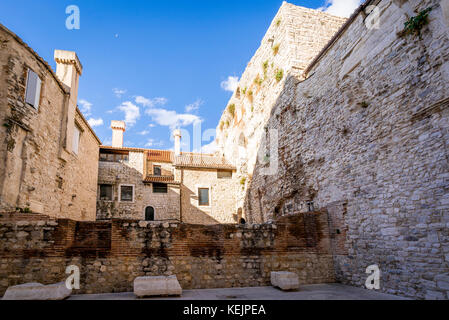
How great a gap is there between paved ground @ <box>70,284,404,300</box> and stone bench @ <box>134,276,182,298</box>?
0.18 metres

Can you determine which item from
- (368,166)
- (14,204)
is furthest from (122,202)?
(368,166)

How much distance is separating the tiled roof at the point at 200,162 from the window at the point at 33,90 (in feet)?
32.2

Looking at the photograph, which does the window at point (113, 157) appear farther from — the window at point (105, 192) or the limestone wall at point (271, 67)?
the limestone wall at point (271, 67)

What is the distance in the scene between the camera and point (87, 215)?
1434cm

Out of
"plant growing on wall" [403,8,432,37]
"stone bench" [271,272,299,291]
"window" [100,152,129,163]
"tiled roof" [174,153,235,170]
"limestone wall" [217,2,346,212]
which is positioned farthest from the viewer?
"tiled roof" [174,153,235,170]

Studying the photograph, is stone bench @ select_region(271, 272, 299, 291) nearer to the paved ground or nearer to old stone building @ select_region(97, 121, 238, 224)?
the paved ground

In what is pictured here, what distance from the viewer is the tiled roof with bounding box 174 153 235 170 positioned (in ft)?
61.0


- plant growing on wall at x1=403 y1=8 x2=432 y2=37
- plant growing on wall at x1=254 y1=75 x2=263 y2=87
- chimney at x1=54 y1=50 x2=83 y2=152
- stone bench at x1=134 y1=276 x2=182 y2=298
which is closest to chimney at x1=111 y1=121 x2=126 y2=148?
chimney at x1=54 y1=50 x2=83 y2=152

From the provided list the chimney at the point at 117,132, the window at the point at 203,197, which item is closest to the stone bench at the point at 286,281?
the window at the point at 203,197

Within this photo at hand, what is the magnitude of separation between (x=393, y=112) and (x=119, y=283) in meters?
7.36

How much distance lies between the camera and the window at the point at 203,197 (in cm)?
1825

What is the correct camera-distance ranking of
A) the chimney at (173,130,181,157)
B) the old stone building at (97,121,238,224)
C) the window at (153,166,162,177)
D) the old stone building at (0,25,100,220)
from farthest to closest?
the chimney at (173,130,181,157) < the window at (153,166,162,177) < the old stone building at (97,121,238,224) < the old stone building at (0,25,100,220)

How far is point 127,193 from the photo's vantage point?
1750 centimetres

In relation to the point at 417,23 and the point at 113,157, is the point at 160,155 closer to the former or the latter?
the point at 113,157
